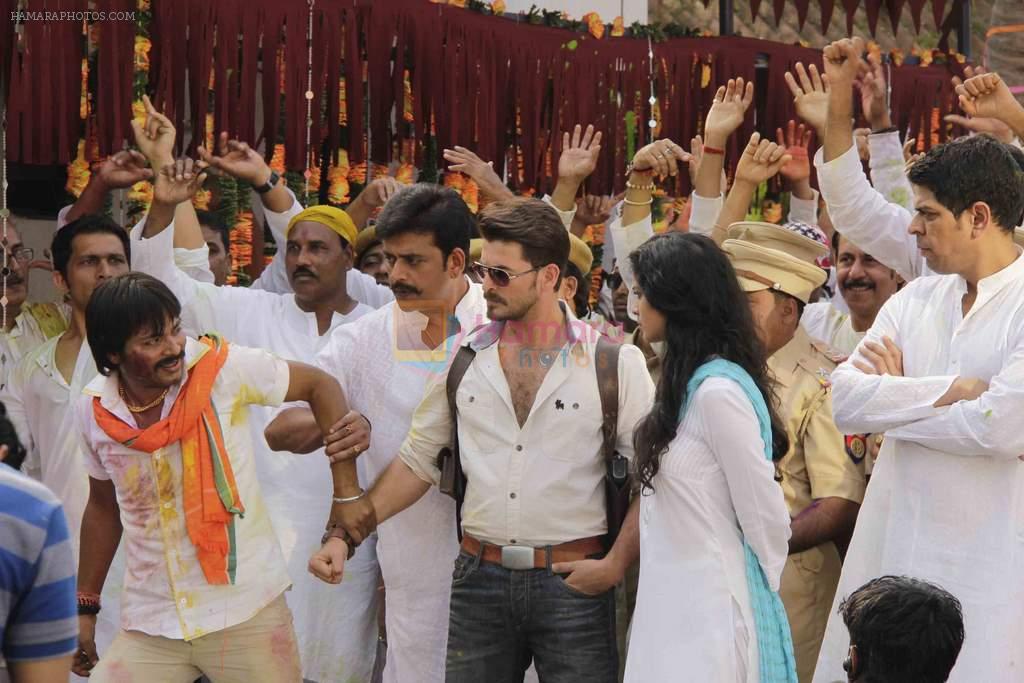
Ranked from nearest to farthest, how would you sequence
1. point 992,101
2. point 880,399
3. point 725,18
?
point 880,399
point 992,101
point 725,18

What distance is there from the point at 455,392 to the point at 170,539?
0.88 metres

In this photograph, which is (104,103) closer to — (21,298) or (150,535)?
(21,298)

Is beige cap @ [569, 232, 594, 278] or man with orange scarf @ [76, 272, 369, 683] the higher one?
beige cap @ [569, 232, 594, 278]

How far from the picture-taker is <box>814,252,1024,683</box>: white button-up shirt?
3.71 meters

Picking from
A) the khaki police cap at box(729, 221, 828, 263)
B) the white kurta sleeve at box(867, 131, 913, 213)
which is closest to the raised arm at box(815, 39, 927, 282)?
the khaki police cap at box(729, 221, 828, 263)

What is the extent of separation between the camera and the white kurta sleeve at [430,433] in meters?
4.11

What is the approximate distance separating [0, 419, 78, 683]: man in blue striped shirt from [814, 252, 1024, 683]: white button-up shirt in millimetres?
2349

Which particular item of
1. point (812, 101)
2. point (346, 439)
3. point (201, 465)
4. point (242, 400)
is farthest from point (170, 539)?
point (812, 101)

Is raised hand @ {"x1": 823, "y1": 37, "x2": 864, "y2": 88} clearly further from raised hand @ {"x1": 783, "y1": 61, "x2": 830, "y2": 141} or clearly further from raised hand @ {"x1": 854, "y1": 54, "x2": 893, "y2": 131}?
raised hand @ {"x1": 783, "y1": 61, "x2": 830, "y2": 141}

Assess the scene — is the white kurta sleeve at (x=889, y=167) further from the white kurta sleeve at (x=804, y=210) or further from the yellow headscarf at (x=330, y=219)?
the yellow headscarf at (x=330, y=219)

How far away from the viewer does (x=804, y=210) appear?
6426 millimetres

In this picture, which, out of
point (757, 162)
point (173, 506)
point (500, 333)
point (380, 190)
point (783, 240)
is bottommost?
point (173, 506)

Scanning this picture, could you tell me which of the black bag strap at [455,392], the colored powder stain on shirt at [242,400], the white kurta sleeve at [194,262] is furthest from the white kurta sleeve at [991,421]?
the white kurta sleeve at [194,262]

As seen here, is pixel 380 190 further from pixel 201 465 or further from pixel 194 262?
pixel 201 465
